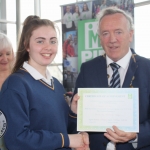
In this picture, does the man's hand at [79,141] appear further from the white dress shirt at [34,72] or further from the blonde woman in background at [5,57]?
the blonde woman in background at [5,57]

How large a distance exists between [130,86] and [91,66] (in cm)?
42

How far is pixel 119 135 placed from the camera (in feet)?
6.03

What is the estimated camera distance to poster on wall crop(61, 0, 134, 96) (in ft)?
16.6

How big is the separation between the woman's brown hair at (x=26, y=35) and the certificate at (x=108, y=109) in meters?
0.55

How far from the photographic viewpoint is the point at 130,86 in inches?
78.1

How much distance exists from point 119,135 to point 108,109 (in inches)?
8.2

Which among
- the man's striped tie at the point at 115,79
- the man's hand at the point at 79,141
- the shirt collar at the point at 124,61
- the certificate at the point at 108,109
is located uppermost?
the shirt collar at the point at 124,61

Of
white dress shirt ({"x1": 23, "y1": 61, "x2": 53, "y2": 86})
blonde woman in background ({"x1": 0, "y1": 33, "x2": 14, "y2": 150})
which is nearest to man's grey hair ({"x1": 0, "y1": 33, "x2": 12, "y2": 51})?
blonde woman in background ({"x1": 0, "y1": 33, "x2": 14, "y2": 150})

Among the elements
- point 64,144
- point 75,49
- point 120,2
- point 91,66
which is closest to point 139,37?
point 120,2

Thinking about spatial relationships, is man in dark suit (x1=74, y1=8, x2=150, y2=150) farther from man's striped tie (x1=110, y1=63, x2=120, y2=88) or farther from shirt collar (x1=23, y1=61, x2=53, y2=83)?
shirt collar (x1=23, y1=61, x2=53, y2=83)

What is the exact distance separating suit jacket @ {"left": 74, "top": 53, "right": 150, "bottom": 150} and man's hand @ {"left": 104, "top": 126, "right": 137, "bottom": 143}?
0.23ft

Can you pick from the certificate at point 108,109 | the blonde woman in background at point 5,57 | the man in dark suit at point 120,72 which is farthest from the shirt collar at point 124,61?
the blonde woman in background at point 5,57

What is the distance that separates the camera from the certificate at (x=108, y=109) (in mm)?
1865

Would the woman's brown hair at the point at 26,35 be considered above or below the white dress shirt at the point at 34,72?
above
